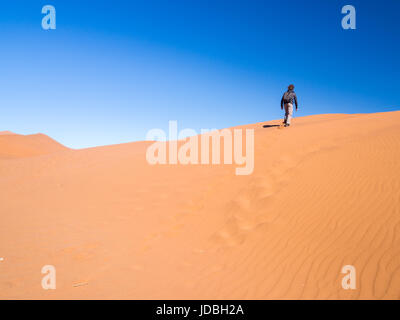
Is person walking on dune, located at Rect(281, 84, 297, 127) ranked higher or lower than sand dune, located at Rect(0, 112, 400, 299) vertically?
higher

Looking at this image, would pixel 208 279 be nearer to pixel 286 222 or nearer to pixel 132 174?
pixel 286 222

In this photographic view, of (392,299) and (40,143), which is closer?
(392,299)

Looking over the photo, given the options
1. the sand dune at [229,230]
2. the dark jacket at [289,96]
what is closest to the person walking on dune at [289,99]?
the dark jacket at [289,96]

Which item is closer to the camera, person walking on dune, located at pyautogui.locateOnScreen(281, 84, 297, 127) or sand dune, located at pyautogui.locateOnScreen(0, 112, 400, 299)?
sand dune, located at pyautogui.locateOnScreen(0, 112, 400, 299)

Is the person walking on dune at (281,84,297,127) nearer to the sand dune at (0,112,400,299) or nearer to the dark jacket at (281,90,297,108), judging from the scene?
the dark jacket at (281,90,297,108)

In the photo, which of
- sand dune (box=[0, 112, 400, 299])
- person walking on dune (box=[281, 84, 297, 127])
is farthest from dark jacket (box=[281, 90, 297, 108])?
sand dune (box=[0, 112, 400, 299])

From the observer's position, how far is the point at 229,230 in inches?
208

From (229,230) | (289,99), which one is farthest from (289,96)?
(229,230)

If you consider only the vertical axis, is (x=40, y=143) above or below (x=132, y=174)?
above

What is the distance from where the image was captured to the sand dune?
3.66 metres

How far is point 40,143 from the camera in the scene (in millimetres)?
49562

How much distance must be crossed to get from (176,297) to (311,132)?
8.93 m

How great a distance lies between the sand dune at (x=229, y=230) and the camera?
3.66 meters
